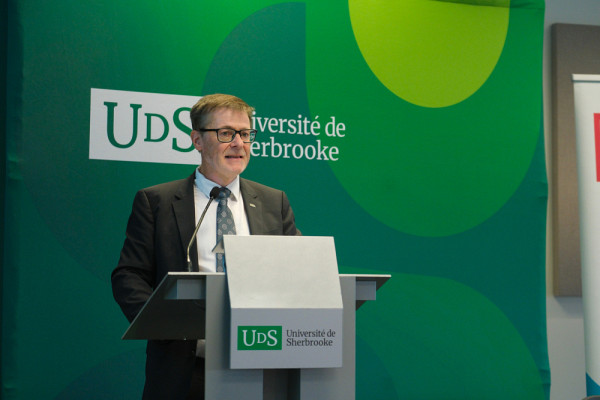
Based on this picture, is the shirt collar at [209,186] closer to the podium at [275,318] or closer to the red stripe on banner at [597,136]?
the podium at [275,318]

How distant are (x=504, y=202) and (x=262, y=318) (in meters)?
3.43

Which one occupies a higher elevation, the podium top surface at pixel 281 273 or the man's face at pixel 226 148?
the man's face at pixel 226 148

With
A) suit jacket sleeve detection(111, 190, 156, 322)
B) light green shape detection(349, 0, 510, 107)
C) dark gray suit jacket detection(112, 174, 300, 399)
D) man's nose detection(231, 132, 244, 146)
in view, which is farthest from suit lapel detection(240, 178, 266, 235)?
light green shape detection(349, 0, 510, 107)

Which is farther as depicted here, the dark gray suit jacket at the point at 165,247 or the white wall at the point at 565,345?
the white wall at the point at 565,345

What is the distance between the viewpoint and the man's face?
2.67 metres

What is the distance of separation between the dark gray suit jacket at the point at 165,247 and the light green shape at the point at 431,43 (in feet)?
6.76

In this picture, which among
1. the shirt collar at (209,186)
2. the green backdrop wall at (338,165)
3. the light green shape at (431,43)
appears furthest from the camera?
the light green shape at (431,43)

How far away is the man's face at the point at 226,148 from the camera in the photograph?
2.67m

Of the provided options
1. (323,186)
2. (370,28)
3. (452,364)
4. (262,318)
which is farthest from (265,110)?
(262,318)

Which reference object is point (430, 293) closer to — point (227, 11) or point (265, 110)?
point (265, 110)

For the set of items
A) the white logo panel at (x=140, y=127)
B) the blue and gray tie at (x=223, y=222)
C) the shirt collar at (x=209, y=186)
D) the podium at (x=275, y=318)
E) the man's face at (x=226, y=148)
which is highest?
the white logo panel at (x=140, y=127)

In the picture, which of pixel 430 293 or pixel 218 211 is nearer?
pixel 218 211

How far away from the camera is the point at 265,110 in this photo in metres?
4.28

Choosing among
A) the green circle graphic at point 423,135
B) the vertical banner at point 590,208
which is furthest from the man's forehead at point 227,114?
the vertical banner at point 590,208
